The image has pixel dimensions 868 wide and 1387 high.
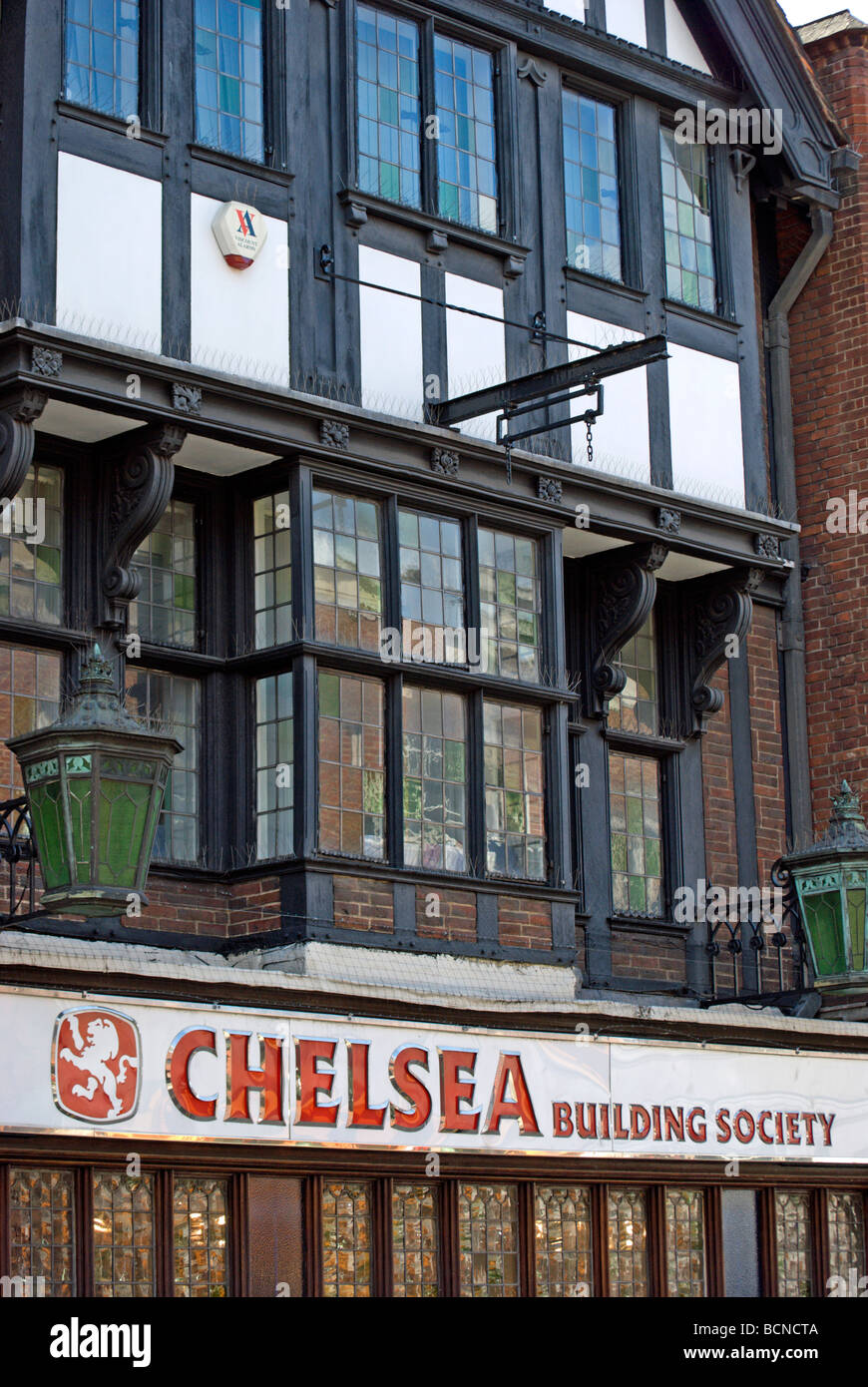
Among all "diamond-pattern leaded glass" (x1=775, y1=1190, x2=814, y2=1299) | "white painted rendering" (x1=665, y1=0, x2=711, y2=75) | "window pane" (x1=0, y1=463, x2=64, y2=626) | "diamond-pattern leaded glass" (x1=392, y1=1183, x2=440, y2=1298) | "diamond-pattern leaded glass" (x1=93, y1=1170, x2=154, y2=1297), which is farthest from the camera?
"white painted rendering" (x1=665, y1=0, x2=711, y2=75)

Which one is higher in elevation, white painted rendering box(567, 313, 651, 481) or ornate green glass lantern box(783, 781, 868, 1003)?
white painted rendering box(567, 313, 651, 481)

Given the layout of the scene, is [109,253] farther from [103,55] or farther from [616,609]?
[616,609]

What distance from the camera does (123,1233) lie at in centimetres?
1487

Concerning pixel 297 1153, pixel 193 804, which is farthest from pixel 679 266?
pixel 297 1153

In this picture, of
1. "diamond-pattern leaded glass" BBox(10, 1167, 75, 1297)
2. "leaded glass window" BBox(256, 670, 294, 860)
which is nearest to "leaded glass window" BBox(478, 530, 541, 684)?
"leaded glass window" BBox(256, 670, 294, 860)

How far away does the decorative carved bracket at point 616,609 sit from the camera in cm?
1912

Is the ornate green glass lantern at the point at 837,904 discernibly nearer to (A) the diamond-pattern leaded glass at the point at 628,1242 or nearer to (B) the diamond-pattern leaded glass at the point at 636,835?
(B) the diamond-pattern leaded glass at the point at 636,835

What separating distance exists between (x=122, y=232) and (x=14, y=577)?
7.37ft

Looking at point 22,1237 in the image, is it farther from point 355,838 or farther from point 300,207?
point 300,207

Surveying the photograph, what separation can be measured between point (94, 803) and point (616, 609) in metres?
6.93

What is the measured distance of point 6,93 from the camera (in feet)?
52.4

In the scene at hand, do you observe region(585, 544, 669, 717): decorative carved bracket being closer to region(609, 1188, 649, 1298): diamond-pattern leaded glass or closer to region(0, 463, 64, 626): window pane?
region(609, 1188, 649, 1298): diamond-pattern leaded glass

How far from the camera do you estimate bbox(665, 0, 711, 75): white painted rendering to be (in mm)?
20438

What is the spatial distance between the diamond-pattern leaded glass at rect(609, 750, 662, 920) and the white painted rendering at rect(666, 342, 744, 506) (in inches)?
84.6
